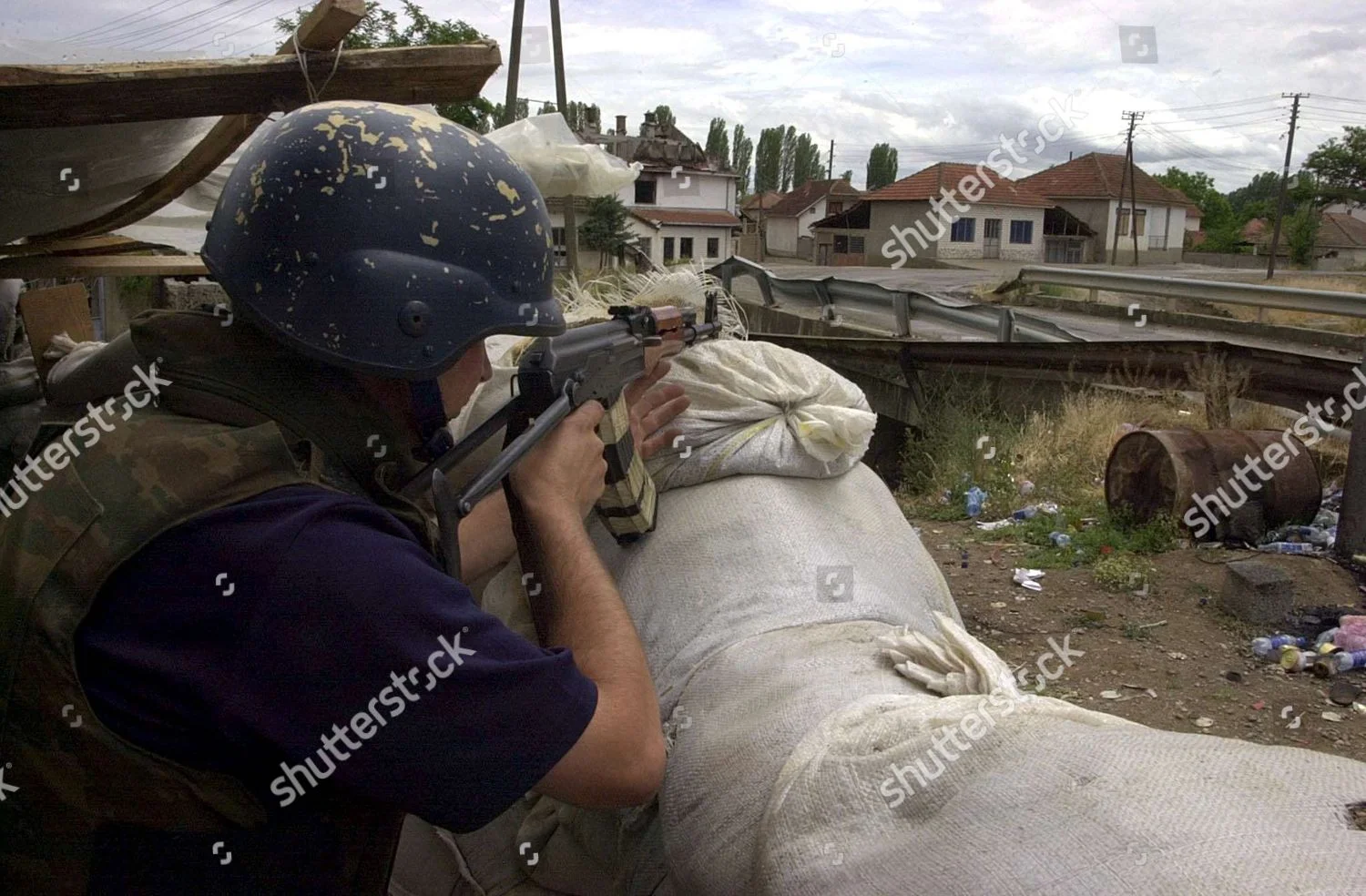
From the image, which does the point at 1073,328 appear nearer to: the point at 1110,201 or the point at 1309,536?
the point at 1309,536

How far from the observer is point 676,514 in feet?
7.70

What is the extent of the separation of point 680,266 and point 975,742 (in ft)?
6.47

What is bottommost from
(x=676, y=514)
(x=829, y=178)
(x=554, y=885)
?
(x=554, y=885)

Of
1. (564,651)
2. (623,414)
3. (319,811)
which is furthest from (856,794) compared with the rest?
(623,414)

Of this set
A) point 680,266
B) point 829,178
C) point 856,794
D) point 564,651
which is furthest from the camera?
point 829,178

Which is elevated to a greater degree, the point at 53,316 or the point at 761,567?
the point at 53,316

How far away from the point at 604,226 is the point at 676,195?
11.7 m

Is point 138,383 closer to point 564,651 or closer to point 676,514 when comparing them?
point 564,651

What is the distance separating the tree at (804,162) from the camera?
66.2 m

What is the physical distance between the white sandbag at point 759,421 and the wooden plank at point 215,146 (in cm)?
106

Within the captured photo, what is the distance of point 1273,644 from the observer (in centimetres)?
328

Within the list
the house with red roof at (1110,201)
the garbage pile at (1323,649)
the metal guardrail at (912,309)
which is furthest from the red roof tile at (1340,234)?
the garbage pile at (1323,649)

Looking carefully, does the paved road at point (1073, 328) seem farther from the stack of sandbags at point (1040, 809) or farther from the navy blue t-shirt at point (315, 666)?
the navy blue t-shirt at point (315, 666)

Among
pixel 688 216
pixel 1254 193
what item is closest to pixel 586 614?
pixel 688 216
